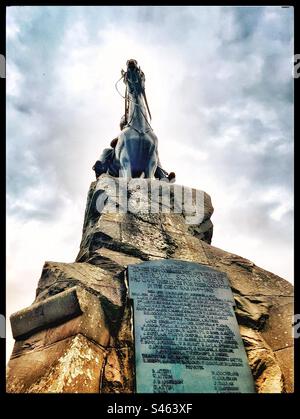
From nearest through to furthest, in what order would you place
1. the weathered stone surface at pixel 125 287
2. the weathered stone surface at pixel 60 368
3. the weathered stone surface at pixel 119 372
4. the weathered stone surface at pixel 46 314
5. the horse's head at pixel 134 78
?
the weathered stone surface at pixel 60 368 → the weathered stone surface at pixel 119 372 → the weathered stone surface at pixel 125 287 → the weathered stone surface at pixel 46 314 → the horse's head at pixel 134 78

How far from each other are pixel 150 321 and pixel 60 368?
1.01m

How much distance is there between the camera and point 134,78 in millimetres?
8156

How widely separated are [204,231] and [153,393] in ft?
10.8

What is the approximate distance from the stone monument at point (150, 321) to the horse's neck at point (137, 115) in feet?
8.80

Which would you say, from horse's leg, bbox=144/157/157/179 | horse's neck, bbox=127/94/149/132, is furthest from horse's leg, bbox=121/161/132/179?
horse's neck, bbox=127/94/149/132

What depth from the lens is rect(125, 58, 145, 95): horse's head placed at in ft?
26.5

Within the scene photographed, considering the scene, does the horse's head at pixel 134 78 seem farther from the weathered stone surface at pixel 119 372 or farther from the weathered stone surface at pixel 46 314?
the weathered stone surface at pixel 119 372

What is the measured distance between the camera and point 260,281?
5.27 metres

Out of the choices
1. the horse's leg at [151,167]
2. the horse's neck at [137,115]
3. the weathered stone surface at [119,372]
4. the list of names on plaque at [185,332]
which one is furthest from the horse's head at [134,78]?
the weathered stone surface at [119,372]

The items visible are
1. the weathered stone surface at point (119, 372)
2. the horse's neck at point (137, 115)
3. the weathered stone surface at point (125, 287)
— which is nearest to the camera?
the weathered stone surface at point (119, 372)

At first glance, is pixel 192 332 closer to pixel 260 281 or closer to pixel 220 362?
pixel 220 362

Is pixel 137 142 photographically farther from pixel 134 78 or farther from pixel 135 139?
pixel 134 78

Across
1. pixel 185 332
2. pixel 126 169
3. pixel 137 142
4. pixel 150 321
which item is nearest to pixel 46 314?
pixel 150 321

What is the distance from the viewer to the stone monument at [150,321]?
12.0ft
